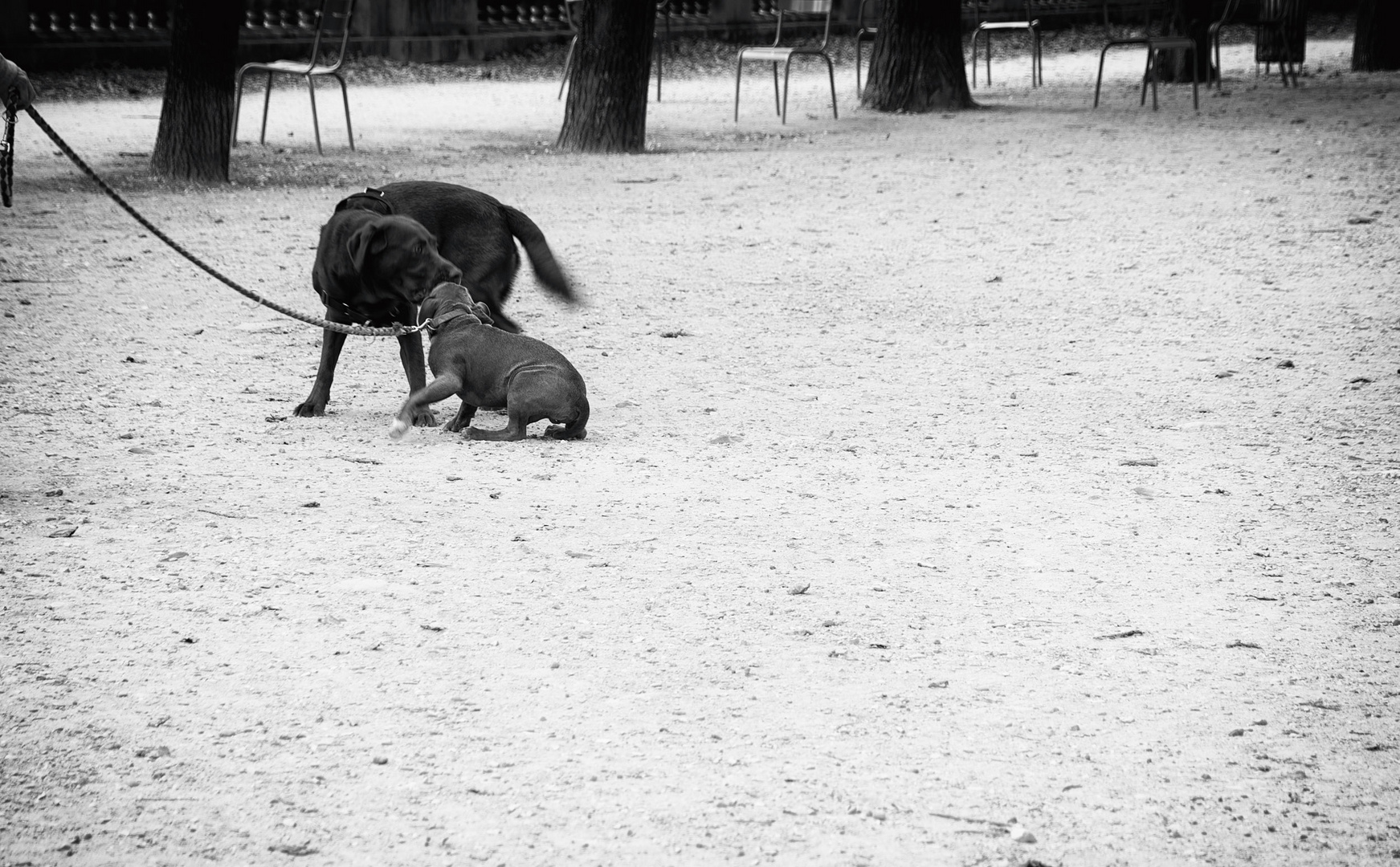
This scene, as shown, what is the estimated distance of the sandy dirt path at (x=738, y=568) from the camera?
275cm

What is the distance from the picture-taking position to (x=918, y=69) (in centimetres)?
1611

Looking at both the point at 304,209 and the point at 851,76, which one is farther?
the point at 851,76

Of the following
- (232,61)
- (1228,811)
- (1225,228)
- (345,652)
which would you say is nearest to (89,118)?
(232,61)

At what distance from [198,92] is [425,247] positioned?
19.5 feet

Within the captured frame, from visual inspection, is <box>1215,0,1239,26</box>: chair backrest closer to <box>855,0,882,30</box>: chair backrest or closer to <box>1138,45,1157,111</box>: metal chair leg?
<box>1138,45,1157,111</box>: metal chair leg

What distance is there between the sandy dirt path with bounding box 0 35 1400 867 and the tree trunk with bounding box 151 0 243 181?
1924 millimetres

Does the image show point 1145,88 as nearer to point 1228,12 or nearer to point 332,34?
point 1228,12

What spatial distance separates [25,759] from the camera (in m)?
2.89

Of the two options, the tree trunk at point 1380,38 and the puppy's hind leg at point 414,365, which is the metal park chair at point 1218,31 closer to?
the tree trunk at point 1380,38

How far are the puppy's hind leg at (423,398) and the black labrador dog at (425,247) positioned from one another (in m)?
0.28

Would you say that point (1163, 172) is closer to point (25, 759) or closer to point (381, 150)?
point (381, 150)

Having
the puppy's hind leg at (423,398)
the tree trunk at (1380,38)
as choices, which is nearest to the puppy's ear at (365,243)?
the puppy's hind leg at (423,398)

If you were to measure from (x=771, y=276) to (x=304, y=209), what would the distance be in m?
3.48

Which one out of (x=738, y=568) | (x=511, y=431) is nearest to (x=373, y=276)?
(x=511, y=431)
